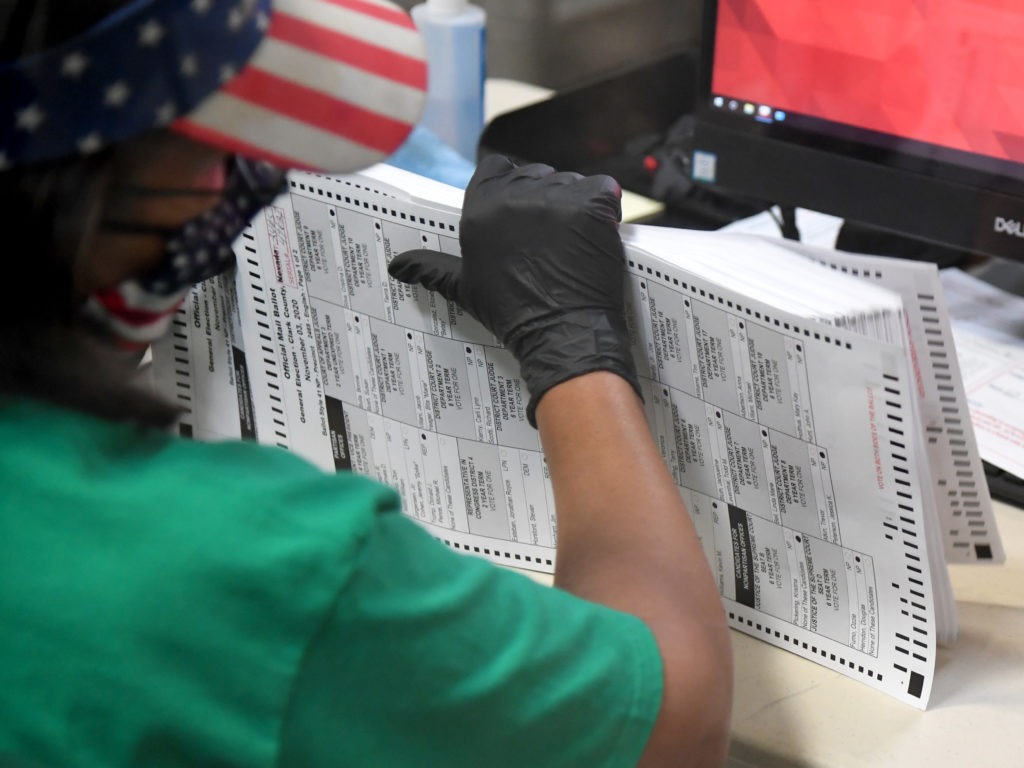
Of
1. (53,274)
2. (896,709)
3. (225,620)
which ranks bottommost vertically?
(896,709)

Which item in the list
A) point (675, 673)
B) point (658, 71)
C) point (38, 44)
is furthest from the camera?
point (658, 71)

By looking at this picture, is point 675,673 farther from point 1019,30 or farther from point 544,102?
point 544,102

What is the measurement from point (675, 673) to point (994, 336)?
23.7 inches

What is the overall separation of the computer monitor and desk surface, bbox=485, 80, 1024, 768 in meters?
0.37

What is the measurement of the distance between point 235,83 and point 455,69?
78 cm

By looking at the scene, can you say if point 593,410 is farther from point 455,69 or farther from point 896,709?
point 455,69

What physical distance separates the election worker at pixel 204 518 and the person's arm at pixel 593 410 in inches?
1.4

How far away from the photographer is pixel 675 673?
0.57 m

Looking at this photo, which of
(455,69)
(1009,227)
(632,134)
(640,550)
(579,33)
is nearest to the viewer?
(640,550)

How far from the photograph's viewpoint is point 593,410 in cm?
70

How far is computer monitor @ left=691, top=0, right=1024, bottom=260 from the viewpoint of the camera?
0.92m

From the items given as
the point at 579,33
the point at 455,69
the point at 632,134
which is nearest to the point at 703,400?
the point at 455,69

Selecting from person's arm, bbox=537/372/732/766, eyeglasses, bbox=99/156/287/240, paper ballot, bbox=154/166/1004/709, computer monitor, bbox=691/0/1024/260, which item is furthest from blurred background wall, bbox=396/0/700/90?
eyeglasses, bbox=99/156/287/240

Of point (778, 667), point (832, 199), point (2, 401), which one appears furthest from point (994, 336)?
point (2, 401)
